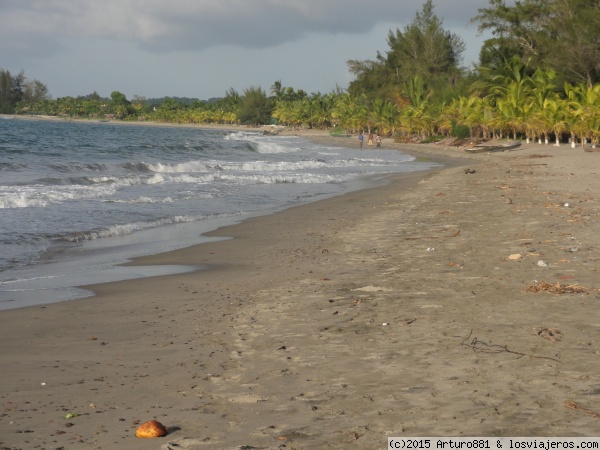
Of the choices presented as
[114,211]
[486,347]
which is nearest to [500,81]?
[114,211]

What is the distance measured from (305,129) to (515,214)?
408 feet

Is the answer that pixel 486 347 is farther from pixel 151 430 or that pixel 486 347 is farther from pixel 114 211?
pixel 114 211

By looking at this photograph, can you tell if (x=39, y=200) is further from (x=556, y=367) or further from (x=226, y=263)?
(x=556, y=367)

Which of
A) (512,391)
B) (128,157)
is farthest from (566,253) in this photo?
(128,157)

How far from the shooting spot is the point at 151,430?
4.79 metres

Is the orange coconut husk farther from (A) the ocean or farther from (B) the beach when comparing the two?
(A) the ocean

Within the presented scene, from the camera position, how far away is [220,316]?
821 centimetres

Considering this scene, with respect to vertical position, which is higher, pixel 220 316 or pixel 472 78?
pixel 472 78

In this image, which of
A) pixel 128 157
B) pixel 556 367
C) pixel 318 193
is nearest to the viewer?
pixel 556 367

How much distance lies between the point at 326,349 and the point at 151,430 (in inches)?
85.9

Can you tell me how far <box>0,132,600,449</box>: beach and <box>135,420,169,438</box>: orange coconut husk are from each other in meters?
0.07

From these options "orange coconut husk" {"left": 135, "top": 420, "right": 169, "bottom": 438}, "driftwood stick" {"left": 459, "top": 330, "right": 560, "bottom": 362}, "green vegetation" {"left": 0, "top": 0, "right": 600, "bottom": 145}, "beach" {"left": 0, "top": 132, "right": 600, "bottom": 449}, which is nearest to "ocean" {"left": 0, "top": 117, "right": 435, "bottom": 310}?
"beach" {"left": 0, "top": 132, "right": 600, "bottom": 449}

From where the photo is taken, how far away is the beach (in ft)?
15.9

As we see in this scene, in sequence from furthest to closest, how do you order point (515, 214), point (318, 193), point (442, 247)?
point (318, 193), point (515, 214), point (442, 247)
